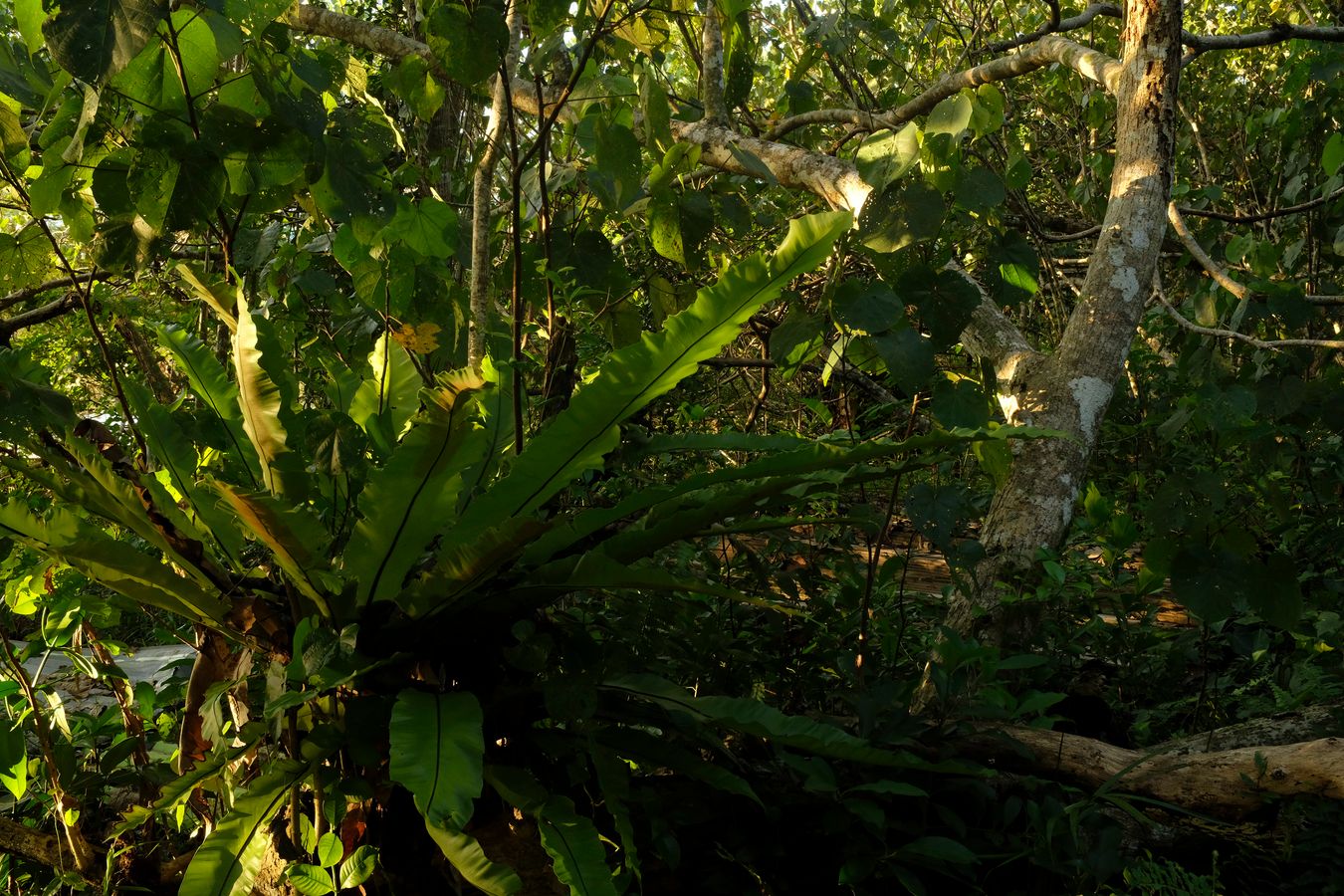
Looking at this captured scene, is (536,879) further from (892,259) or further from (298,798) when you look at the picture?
(892,259)

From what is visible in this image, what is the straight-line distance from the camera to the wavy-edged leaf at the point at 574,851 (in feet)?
4.26

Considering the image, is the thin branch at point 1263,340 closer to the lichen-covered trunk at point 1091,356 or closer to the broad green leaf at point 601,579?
the lichen-covered trunk at point 1091,356

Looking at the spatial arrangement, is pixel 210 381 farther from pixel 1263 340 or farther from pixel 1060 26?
pixel 1060 26

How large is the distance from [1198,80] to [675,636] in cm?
603

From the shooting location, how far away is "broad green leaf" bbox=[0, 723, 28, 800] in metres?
1.60

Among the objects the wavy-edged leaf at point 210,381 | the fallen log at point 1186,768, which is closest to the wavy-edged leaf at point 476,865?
the wavy-edged leaf at point 210,381

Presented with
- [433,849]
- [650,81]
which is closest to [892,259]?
[650,81]

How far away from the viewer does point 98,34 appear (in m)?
1.22

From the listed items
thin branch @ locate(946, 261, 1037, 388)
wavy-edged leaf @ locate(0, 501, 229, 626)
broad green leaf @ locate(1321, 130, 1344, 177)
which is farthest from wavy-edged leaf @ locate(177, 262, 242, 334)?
broad green leaf @ locate(1321, 130, 1344, 177)

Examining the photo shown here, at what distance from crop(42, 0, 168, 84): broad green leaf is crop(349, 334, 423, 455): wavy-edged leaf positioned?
2.21ft

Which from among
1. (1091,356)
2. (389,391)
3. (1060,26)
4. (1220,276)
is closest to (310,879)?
(389,391)

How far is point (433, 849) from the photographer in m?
1.58

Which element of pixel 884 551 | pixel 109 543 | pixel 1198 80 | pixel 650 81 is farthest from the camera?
pixel 1198 80

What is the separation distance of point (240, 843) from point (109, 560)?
0.46 metres
